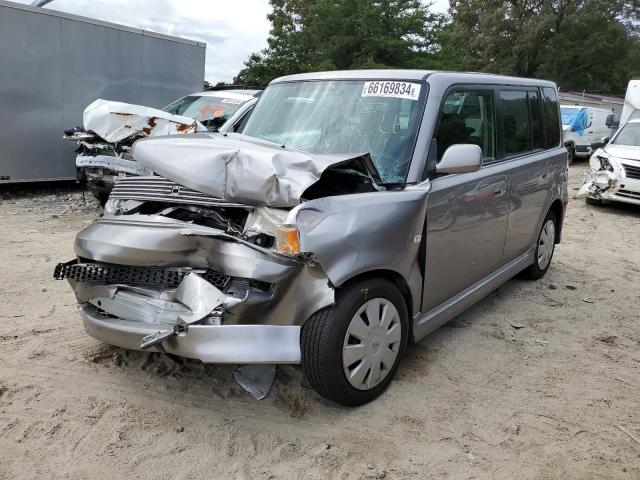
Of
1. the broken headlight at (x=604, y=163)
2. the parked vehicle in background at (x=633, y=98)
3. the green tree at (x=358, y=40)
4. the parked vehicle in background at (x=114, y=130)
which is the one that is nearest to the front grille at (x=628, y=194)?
the broken headlight at (x=604, y=163)

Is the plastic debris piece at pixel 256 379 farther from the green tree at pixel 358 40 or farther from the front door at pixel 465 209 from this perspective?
the green tree at pixel 358 40

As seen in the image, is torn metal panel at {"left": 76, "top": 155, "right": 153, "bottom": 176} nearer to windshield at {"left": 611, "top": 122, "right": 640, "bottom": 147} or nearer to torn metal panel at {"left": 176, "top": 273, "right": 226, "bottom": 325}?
torn metal panel at {"left": 176, "top": 273, "right": 226, "bottom": 325}

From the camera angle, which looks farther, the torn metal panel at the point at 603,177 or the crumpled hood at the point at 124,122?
the torn metal panel at the point at 603,177

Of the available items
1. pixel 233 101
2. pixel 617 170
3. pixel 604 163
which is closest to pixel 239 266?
pixel 233 101

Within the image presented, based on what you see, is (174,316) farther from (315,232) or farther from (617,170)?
(617,170)

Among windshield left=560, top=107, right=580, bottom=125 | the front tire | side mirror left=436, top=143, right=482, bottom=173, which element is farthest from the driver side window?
windshield left=560, top=107, right=580, bottom=125

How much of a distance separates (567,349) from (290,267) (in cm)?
262

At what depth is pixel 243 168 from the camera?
120 inches

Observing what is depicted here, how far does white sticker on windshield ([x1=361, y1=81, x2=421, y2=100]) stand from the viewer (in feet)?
11.8

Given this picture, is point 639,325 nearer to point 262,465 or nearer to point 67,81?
point 262,465

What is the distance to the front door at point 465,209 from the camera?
139 inches

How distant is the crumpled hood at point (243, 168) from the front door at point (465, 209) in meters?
0.57

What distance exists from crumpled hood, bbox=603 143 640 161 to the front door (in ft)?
22.5

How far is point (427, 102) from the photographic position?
3539 millimetres
